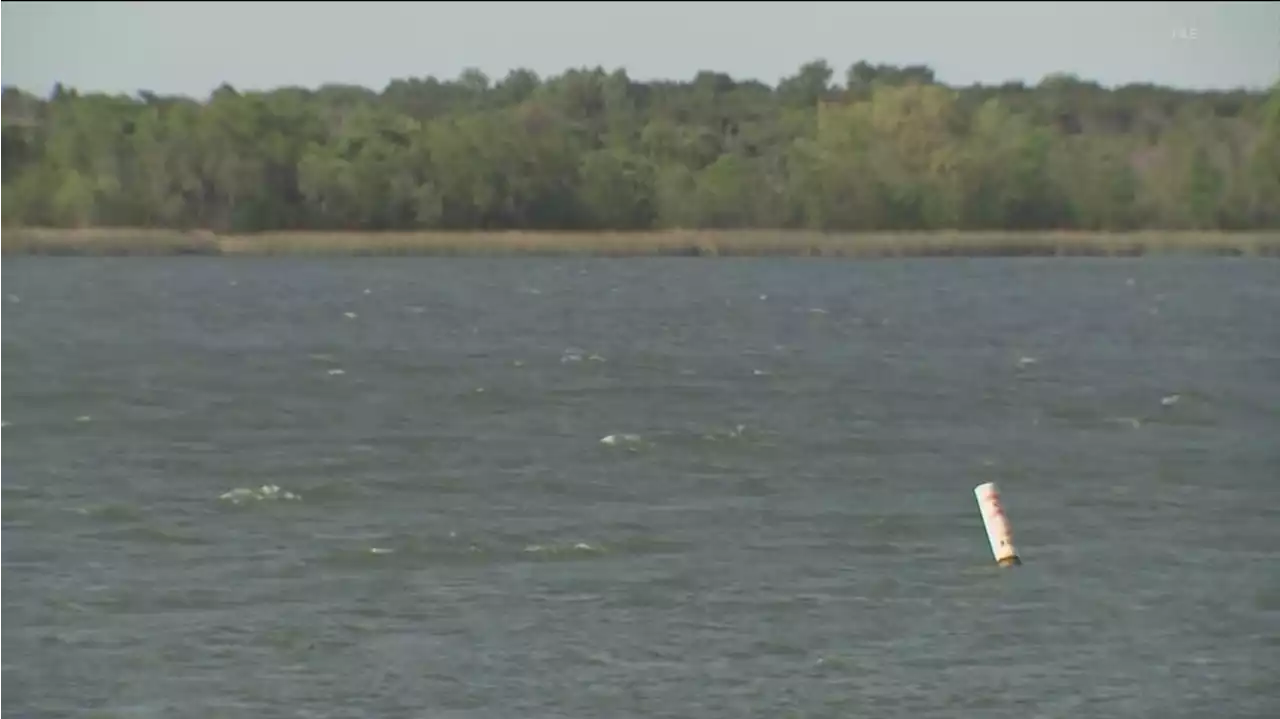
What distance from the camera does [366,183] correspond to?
95.6 m

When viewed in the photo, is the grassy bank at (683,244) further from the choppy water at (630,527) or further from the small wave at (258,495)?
the small wave at (258,495)

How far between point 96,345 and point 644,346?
10.1 m

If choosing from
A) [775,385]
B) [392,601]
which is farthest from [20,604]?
[775,385]

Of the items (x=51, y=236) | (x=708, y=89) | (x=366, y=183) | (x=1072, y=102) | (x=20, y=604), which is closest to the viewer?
(x=20, y=604)

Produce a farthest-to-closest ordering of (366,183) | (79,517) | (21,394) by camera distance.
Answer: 1. (366,183)
2. (21,394)
3. (79,517)

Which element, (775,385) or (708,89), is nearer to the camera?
(775,385)

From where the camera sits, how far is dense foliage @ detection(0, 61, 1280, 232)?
91.0 metres

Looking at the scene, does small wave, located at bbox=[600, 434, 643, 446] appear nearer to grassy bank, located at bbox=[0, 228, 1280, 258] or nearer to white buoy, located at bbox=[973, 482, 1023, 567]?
white buoy, located at bbox=[973, 482, 1023, 567]

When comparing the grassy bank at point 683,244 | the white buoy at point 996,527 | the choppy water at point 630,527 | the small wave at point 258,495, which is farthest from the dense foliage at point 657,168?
the white buoy at point 996,527

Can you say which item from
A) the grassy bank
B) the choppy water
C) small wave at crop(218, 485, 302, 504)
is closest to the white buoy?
the choppy water

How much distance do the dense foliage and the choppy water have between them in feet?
161

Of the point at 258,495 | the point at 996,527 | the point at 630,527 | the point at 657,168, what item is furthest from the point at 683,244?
the point at 996,527

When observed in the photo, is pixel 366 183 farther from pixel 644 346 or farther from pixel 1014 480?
pixel 1014 480

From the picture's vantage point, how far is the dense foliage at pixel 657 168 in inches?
3583
